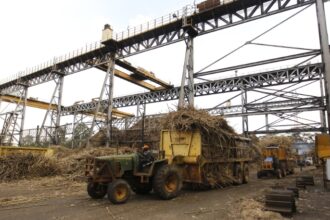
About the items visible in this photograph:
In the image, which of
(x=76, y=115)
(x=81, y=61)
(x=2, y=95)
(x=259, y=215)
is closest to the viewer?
(x=259, y=215)

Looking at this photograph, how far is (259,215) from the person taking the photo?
268 inches

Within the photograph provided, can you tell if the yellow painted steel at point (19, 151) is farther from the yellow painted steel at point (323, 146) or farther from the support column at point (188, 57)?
the yellow painted steel at point (323, 146)

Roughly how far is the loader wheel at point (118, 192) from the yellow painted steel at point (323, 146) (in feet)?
25.2

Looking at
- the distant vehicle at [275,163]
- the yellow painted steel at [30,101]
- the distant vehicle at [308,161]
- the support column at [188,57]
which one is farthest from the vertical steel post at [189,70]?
the distant vehicle at [308,161]

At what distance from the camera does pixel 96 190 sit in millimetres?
9266

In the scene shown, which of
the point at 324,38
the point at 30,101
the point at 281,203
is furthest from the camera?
the point at 30,101

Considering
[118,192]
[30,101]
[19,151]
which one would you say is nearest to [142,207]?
[118,192]

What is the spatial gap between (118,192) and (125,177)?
97cm

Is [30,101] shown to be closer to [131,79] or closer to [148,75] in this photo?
[131,79]

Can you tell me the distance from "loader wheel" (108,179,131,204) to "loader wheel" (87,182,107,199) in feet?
3.45

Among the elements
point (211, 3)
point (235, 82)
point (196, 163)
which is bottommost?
point (196, 163)

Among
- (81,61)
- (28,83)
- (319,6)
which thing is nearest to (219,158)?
(319,6)

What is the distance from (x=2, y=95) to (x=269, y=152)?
35.3m

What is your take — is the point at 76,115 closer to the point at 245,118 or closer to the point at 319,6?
the point at 245,118
